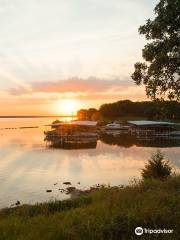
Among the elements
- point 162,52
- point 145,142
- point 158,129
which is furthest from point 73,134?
point 162,52

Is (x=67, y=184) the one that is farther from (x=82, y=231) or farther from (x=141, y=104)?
(x=141, y=104)

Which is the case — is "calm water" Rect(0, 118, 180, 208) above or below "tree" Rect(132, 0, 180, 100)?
below

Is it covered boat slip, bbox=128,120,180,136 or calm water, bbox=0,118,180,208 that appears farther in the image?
covered boat slip, bbox=128,120,180,136

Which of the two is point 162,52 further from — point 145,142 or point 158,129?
point 158,129

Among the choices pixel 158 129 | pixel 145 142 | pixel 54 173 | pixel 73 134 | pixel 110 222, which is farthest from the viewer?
pixel 158 129

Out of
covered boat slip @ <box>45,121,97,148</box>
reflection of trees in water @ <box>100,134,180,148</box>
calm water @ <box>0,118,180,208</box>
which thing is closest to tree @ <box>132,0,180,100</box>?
calm water @ <box>0,118,180,208</box>

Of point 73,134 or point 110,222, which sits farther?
point 73,134

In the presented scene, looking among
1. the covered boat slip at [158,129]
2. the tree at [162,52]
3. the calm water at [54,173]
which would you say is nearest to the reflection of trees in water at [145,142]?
the covered boat slip at [158,129]

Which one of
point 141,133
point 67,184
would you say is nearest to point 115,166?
point 67,184

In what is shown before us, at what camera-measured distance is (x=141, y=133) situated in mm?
113250

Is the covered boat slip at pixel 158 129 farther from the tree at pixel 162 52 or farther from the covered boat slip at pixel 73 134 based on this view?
the tree at pixel 162 52
